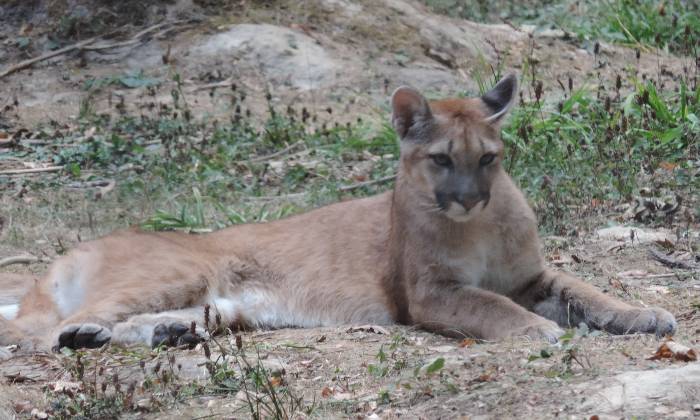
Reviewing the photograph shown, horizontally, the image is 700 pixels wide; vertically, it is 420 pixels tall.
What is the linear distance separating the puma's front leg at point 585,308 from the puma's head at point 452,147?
0.64m

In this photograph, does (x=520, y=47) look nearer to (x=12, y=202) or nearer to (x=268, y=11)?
(x=268, y=11)

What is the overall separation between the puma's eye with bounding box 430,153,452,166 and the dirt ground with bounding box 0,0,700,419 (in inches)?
37.2

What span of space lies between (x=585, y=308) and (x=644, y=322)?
44 cm

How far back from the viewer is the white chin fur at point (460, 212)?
5602mm

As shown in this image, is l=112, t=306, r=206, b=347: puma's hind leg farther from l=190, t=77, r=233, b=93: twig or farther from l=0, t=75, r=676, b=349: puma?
l=190, t=77, r=233, b=93: twig

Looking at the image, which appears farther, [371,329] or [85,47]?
[85,47]

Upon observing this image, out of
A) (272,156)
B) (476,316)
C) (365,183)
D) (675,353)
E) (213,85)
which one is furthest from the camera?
(213,85)

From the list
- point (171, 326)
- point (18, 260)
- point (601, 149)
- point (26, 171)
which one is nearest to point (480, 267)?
point (171, 326)

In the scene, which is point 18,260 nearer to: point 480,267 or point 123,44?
point 480,267

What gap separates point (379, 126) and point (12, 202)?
352cm

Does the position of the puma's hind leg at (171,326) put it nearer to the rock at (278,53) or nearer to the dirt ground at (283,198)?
the dirt ground at (283,198)

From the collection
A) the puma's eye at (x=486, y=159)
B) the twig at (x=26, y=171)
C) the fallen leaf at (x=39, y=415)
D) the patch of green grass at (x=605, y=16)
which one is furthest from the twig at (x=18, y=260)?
the patch of green grass at (x=605, y=16)

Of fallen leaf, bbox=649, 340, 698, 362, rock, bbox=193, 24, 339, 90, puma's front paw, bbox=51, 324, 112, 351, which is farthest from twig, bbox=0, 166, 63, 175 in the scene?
fallen leaf, bbox=649, 340, 698, 362

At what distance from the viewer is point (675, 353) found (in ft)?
14.7
